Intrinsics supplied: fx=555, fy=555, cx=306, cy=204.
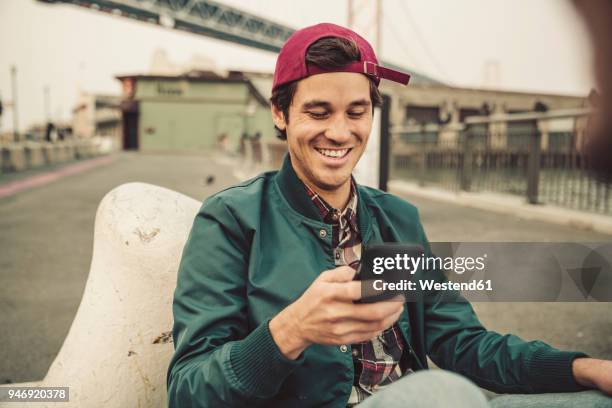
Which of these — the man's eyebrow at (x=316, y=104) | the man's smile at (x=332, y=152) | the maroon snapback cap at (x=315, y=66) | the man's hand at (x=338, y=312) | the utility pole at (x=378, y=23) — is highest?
the utility pole at (x=378, y=23)

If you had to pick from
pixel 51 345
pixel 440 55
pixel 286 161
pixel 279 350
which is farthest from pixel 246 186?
pixel 51 345

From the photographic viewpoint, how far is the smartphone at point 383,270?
2.62ft

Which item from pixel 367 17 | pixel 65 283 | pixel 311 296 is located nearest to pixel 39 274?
pixel 65 283

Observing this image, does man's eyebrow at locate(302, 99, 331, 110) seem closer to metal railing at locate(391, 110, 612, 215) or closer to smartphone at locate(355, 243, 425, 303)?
smartphone at locate(355, 243, 425, 303)

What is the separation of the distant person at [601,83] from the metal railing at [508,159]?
4023mm

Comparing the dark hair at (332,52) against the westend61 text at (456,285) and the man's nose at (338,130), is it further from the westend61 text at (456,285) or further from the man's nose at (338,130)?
the westend61 text at (456,285)

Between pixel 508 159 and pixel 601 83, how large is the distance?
8.51 m

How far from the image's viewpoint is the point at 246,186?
129 cm

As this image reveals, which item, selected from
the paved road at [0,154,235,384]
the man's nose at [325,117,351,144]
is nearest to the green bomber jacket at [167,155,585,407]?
the man's nose at [325,117,351,144]

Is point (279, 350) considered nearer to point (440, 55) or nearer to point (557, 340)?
point (440, 55)

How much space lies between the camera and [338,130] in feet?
4.00

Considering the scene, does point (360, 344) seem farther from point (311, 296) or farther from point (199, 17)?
point (199, 17)

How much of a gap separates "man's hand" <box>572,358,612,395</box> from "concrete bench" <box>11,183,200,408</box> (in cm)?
→ 91

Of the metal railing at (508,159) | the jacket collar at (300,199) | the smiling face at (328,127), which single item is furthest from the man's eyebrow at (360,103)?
the metal railing at (508,159)
